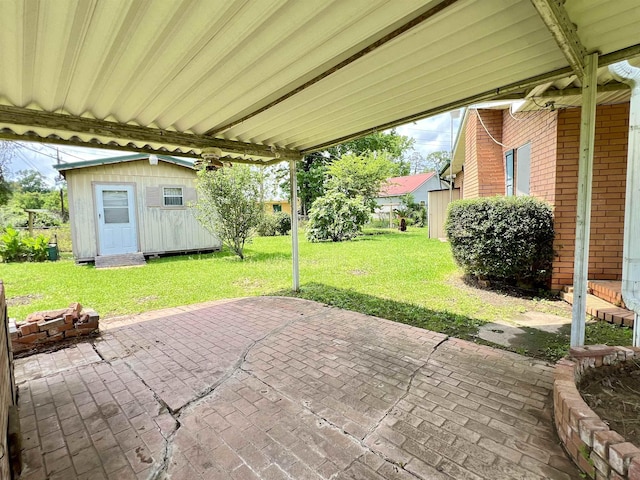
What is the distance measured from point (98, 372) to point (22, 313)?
3.30 meters

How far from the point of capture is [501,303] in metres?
5.15

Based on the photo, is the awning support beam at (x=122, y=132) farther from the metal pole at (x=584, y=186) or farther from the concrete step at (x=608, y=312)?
the concrete step at (x=608, y=312)

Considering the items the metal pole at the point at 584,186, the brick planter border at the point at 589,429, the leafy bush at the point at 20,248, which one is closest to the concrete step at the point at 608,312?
the metal pole at the point at 584,186

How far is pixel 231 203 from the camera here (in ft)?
33.3

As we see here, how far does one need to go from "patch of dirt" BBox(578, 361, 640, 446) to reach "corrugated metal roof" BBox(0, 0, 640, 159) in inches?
96.5

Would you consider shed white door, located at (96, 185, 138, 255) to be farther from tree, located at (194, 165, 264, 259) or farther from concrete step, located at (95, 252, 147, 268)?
tree, located at (194, 165, 264, 259)

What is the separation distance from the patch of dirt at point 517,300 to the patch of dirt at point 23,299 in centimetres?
794

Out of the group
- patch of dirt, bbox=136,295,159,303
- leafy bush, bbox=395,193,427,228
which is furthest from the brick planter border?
leafy bush, bbox=395,193,427,228

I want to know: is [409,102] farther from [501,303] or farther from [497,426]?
[501,303]

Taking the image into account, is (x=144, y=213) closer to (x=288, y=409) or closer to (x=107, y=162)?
(x=107, y=162)

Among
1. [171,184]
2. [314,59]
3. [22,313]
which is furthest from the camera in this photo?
[171,184]

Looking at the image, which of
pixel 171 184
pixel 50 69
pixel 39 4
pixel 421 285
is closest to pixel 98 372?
pixel 50 69

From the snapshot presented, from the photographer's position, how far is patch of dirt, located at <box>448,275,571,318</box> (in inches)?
188

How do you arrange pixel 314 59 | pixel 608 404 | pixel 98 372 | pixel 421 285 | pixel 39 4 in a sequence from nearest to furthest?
pixel 39 4 → pixel 608 404 → pixel 314 59 → pixel 98 372 → pixel 421 285
